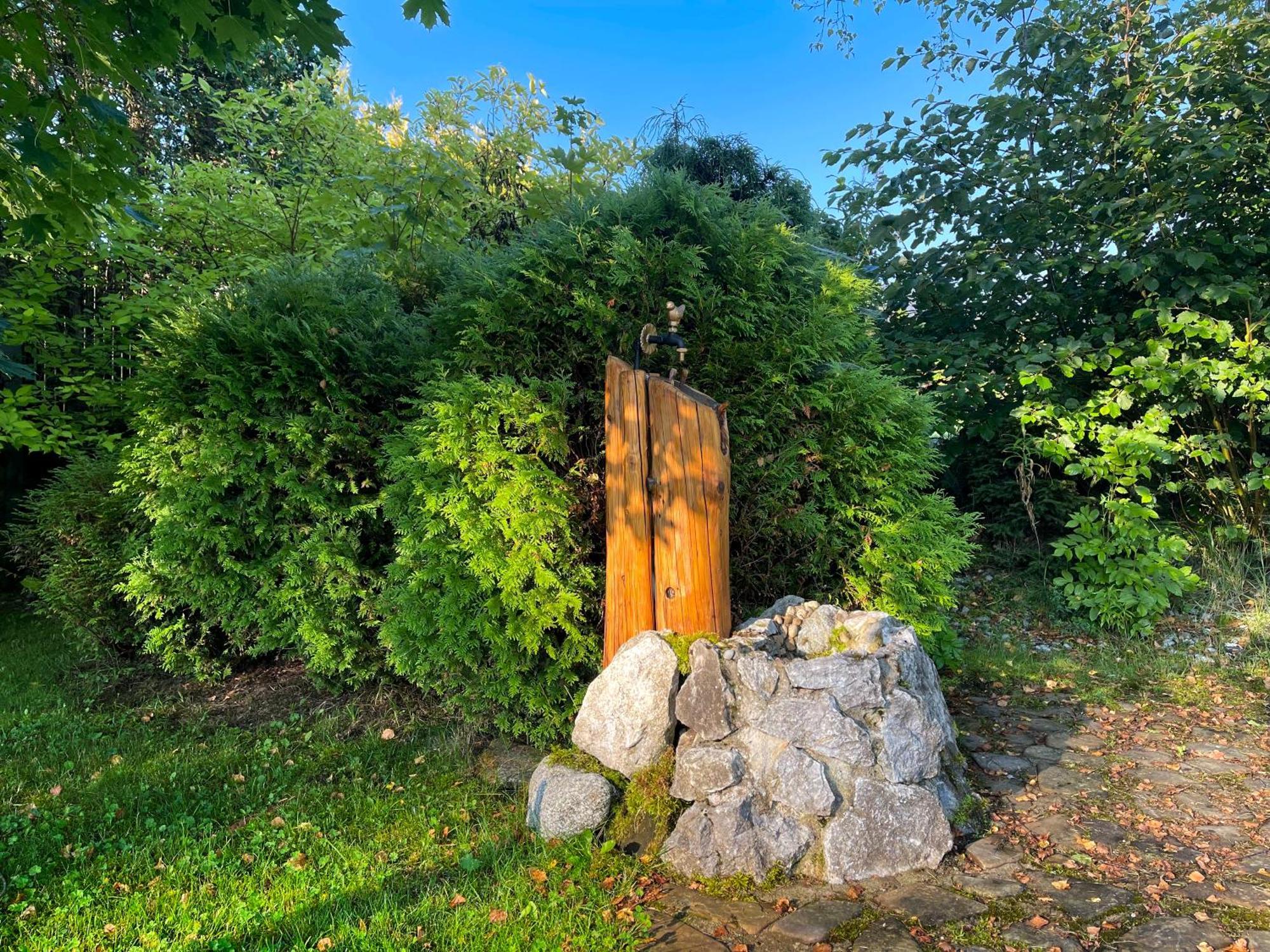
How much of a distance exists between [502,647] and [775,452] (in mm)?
1782

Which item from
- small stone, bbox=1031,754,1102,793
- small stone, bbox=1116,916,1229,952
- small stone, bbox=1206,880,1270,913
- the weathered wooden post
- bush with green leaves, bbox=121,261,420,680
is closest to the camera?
small stone, bbox=1116,916,1229,952

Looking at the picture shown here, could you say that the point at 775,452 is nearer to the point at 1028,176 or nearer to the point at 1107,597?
the point at 1107,597

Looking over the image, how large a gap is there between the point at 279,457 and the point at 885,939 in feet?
13.2

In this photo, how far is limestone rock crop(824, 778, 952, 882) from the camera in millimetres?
2836

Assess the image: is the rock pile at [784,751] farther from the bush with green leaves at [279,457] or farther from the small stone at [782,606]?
the bush with green leaves at [279,457]

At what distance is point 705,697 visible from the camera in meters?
3.08

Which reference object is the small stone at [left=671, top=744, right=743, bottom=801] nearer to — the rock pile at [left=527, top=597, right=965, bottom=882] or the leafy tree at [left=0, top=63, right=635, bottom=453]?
the rock pile at [left=527, top=597, right=965, bottom=882]

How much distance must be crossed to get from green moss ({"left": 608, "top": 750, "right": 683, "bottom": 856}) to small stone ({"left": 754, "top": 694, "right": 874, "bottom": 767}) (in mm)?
492

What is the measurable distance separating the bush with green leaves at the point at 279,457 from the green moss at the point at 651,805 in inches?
83.2

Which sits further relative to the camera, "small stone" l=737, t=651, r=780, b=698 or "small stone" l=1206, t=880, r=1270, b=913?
"small stone" l=737, t=651, r=780, b=698

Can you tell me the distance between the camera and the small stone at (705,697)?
3061 mm

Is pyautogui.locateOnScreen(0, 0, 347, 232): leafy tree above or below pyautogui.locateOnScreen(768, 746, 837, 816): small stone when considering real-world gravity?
above

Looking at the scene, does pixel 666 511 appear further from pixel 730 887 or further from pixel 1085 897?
pixel 1085 897

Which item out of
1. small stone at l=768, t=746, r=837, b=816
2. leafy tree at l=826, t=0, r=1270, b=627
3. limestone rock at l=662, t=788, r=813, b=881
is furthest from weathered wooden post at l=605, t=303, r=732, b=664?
leafy tree at l=826, t=0, r=1270, b=627
